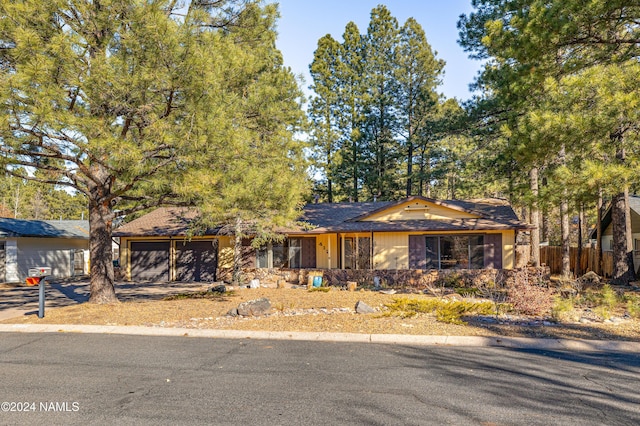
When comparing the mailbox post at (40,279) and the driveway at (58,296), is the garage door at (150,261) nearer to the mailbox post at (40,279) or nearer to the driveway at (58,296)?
the driveway at (58,296)

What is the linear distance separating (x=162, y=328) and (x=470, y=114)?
15632 mm

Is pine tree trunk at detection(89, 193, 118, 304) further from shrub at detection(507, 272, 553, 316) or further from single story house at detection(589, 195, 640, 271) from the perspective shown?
single story house at detection(589, 195, 640, 271)

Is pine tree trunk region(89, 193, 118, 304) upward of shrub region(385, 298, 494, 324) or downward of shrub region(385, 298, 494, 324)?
upward

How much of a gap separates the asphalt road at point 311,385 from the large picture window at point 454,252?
11559 millimetres

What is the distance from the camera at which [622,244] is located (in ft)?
56.2

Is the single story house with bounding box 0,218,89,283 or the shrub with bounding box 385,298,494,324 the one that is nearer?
the shrub with bounding box 385,298,494,324

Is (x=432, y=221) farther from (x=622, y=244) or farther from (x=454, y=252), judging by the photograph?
(x=622, y=244)

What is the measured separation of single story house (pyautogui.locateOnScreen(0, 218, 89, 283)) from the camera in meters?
21.4

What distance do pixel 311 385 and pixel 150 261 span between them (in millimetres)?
18834

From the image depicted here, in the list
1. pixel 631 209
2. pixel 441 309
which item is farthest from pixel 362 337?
pixel 631 209

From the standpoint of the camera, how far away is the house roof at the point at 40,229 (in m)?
21.6

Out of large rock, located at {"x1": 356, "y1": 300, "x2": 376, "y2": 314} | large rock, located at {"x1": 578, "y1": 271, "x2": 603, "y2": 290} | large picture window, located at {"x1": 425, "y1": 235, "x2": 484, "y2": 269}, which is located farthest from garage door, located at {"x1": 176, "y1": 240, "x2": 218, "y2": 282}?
large rock, located at {"x1": 578, "y1": 271, "x2": 603, "y2": 290}

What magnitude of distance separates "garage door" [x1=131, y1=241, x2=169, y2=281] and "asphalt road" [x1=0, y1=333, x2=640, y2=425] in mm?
14340

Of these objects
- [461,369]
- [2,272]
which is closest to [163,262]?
[2,272]
